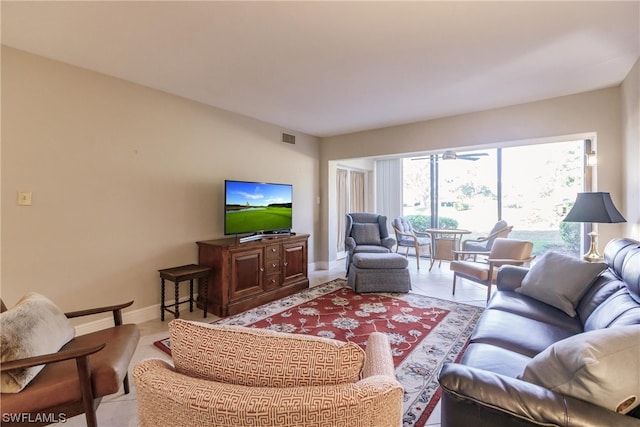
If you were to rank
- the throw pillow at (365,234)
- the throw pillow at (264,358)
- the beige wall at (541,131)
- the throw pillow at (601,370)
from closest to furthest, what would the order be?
1. the throw pillow at (264,358)
2. the throw pillow at (601,370)
3. the beige wall at (541,131)
4. the throw pillow at (365,234)

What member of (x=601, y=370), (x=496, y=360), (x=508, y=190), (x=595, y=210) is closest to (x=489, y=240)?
(x=508, y=190)

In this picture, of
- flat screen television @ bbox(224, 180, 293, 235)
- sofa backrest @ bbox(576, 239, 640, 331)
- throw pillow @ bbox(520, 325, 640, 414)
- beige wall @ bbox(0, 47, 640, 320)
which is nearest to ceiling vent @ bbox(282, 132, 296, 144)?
beige wall @ bbox(0, 47, 640, 320)

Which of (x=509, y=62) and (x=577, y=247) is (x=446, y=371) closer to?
(x=509, y=62)

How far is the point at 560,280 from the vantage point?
222cm

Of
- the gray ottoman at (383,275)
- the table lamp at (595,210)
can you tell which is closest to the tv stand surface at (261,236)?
the gray ottoman at (383,275)

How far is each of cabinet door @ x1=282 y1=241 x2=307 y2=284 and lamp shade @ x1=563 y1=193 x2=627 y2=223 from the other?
10.4ft

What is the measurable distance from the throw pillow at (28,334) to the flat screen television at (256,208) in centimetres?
201

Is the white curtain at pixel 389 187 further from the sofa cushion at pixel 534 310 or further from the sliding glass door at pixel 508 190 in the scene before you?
the sofa cushion at pixel 534 310

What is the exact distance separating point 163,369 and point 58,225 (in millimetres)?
2625

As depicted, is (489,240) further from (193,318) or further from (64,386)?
→ (64,386)

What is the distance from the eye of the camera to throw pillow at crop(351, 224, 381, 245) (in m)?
4.96

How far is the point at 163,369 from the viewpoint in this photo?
33.6 inches

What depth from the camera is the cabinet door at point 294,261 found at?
4052mm

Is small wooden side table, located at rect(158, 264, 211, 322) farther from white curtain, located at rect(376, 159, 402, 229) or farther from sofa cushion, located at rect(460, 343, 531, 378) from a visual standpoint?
white curtain, located at rect(376, 159, 402, 229)
